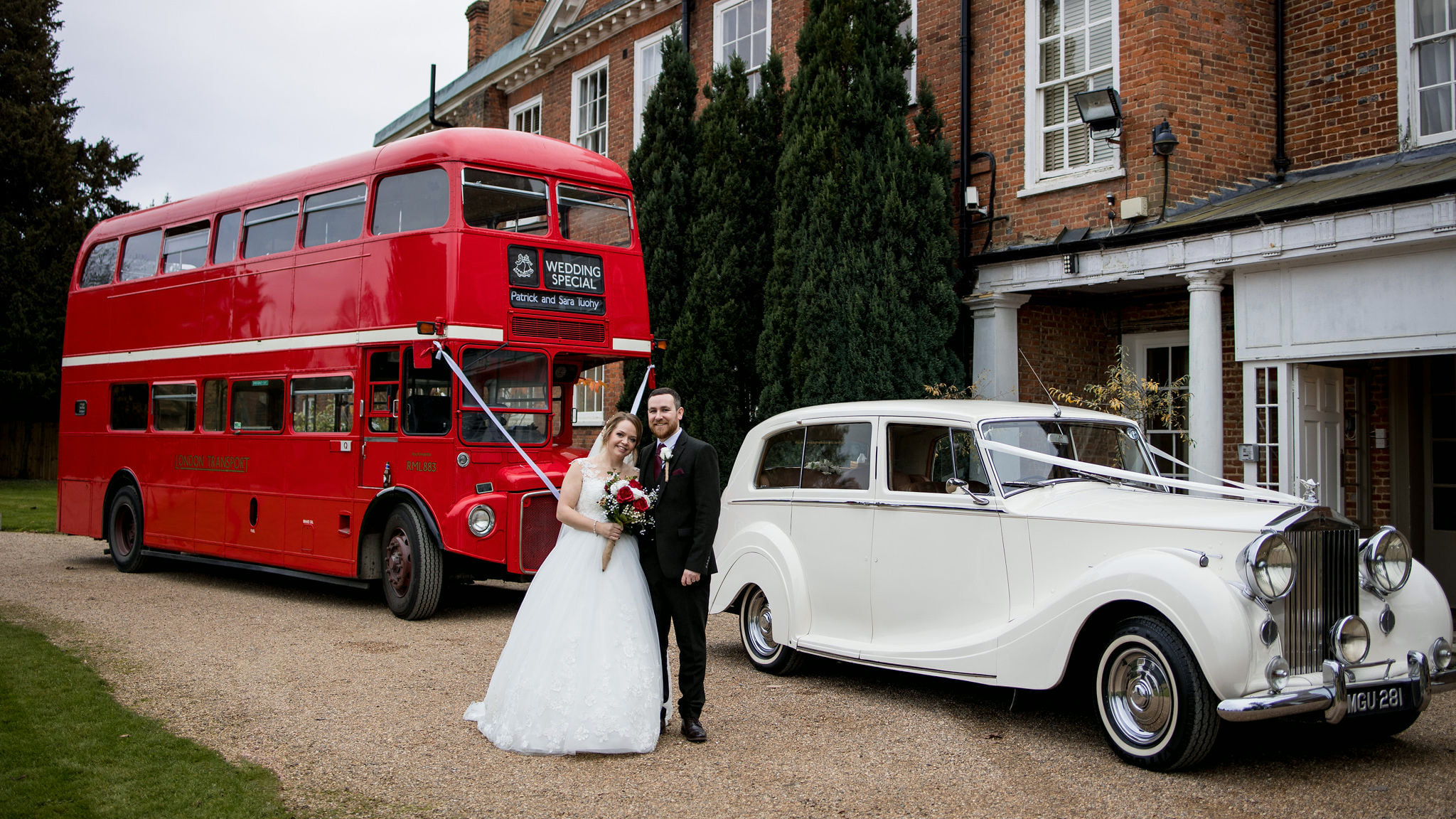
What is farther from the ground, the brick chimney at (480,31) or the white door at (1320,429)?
the brick chimney at (480,31)

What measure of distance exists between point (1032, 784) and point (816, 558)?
2384 mm

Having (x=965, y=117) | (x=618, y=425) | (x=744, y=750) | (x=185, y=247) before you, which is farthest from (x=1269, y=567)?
(x=185, y=247)

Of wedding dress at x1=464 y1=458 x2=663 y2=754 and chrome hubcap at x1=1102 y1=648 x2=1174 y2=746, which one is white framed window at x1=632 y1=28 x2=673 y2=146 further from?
chrome hubcap at x1=1102 y1=648 x2=1174 y2=746

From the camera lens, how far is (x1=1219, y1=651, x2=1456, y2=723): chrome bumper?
485cm

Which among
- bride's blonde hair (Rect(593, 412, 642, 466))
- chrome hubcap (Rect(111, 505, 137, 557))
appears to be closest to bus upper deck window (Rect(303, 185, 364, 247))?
chrome hubcap (Rect(111, 505, 137, 557))

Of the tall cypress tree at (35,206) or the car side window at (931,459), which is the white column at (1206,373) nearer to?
the car side window at (931,459)

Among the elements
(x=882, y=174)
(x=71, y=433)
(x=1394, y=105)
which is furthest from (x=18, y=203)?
(x=1394, y=105)

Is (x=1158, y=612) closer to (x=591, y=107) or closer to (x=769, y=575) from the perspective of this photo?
(x=769, y=575)

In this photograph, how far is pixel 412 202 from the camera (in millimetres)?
10352

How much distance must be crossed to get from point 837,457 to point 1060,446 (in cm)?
141

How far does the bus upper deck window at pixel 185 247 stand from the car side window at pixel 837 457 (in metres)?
8.16

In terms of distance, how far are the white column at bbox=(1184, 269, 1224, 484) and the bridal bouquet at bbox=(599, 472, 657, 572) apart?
250 inches

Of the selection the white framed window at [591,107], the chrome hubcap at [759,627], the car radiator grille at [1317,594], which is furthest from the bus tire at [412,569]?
the white framed window at [591,107]

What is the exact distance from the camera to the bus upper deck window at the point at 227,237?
12227mm
